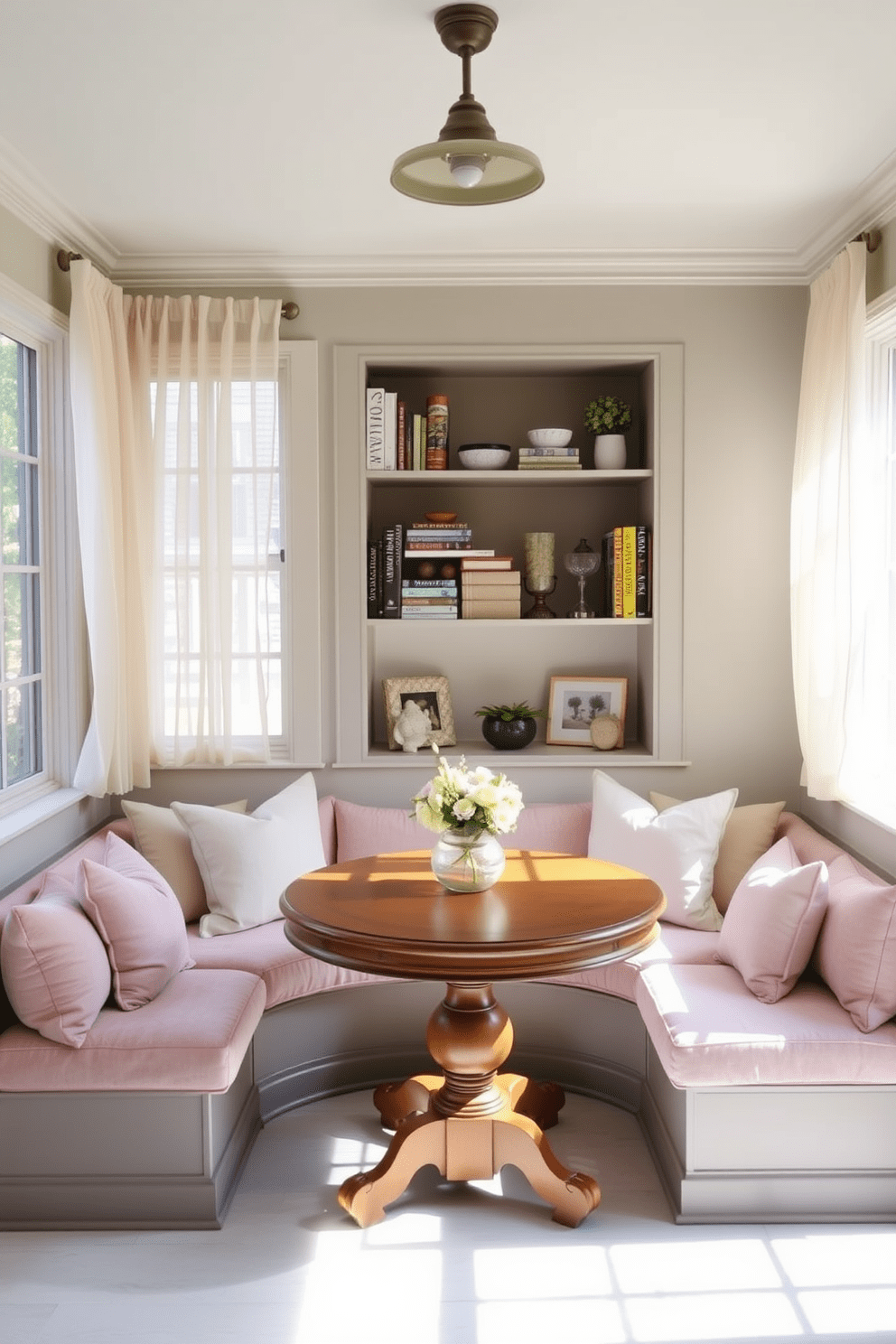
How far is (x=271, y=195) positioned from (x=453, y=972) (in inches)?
89.8

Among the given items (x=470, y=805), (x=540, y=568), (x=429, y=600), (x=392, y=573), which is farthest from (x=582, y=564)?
(x=470, y=805)

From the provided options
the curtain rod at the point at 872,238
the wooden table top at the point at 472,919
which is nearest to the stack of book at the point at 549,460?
the curtain rod at the point at 872,238

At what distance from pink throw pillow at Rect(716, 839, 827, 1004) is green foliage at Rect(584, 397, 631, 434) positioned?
6.06 ft

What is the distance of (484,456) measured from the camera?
158 inches

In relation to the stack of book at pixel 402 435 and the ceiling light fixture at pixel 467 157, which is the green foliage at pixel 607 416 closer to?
the stack of book at pixel 402 435

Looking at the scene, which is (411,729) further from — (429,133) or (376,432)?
(429,133)

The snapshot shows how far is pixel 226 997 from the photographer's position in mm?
2887

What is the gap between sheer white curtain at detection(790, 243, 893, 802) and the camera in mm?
3289

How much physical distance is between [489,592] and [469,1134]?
1.91 metres

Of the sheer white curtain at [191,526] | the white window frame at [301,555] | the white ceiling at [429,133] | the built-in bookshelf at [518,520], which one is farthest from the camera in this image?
the built-in bookshelf at [518,520]

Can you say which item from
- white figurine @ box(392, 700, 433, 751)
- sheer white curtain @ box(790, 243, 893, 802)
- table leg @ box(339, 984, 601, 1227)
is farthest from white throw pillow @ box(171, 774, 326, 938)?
sheer white curtain @ box(790, 243, 893, 802)

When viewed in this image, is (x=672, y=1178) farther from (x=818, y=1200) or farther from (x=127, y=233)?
(x=127, y=233)

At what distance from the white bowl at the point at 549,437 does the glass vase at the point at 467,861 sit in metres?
1.74

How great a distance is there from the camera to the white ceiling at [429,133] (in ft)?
7.61
